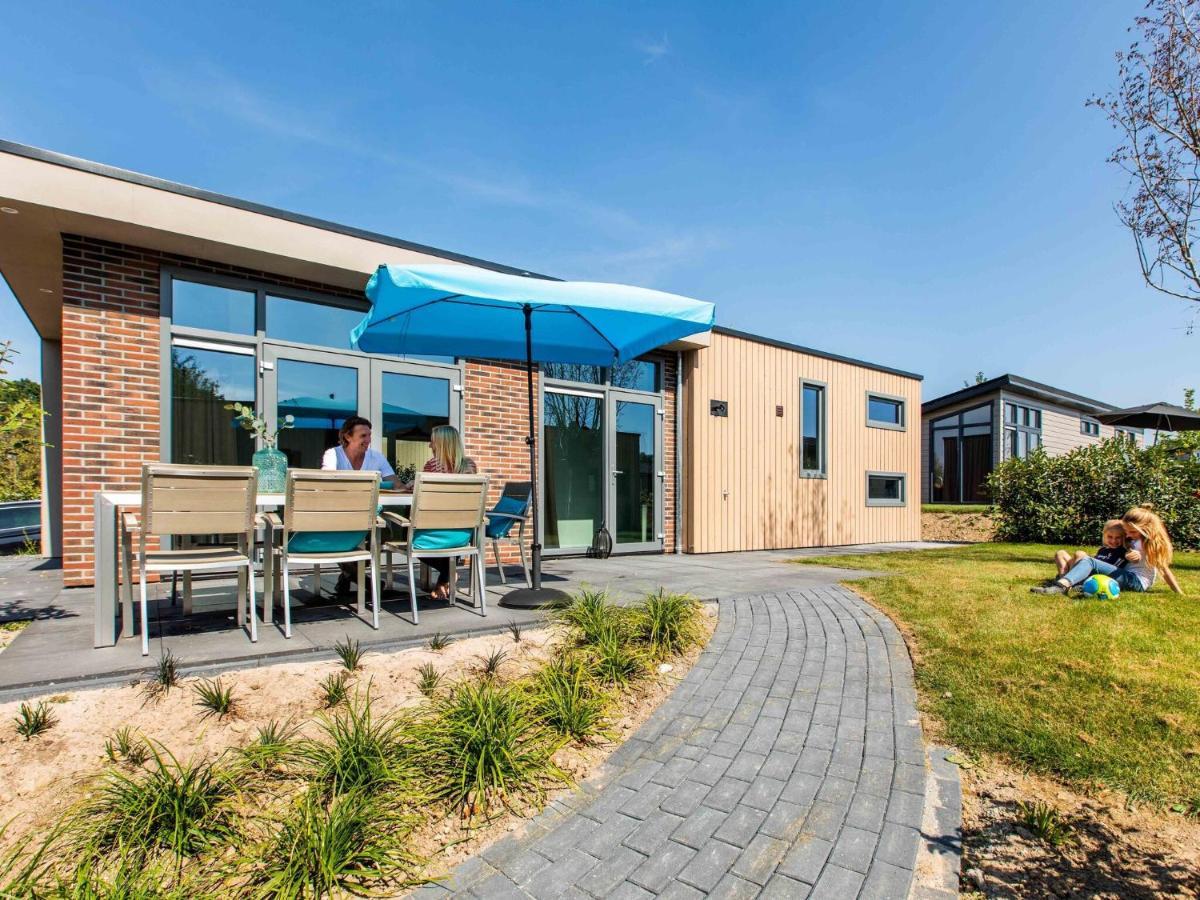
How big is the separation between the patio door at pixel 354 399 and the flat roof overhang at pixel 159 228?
2.90ft

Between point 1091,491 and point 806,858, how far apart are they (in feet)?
38.9

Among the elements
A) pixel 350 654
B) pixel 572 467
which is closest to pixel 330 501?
pixel 350 654

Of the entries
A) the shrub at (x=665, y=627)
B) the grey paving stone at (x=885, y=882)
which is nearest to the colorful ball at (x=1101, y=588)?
the shrub at (x=665, y=627)

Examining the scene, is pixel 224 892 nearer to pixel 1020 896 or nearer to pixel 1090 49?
pixel 1020 896

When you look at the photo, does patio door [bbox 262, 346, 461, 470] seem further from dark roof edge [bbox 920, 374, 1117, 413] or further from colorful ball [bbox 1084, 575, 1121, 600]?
dark roof edge [bbox 920, 374, 1117, 413]

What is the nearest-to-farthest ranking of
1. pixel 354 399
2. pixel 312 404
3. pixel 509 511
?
pixel 509 511
pixel 312 404
pixel 354 399

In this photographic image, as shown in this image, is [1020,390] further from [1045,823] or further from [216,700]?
[216,700]

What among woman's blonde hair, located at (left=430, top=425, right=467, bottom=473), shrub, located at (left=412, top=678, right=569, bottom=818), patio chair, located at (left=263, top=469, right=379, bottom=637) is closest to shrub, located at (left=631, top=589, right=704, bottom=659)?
shrub, located at (left=412, top=678, right=569, bottom=818)

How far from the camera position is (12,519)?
937cm

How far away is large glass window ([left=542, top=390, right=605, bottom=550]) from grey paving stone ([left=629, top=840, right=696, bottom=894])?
19.2ft

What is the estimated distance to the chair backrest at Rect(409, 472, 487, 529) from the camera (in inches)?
155

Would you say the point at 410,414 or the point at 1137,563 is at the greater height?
the point at 410,414

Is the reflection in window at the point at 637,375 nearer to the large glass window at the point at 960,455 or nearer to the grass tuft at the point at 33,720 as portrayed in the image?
the grass tuft at the point at 33,720

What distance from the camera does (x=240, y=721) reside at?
2422 millimetres
